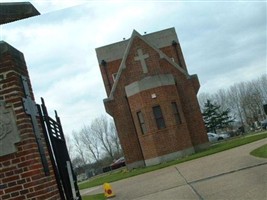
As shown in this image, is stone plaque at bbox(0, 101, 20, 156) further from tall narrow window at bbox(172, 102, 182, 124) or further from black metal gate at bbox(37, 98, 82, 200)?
tall narrow window at bbox(172, 102, 182, 124)

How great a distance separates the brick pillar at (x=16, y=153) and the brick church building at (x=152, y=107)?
851 inches

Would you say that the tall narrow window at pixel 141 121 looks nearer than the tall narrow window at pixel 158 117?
No

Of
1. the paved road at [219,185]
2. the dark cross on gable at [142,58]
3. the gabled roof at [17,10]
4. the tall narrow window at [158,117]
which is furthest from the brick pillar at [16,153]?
the dark cross on gable at [142,58]

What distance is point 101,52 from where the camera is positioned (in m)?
38.5

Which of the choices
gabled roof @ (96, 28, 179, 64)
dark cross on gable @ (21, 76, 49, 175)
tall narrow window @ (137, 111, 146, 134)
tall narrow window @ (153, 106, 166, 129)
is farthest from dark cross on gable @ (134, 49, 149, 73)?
dark cross on gable @ (21, 76, 49, 175)

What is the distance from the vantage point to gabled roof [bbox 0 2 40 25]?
5.93m

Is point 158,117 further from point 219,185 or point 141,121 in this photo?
point 219,185

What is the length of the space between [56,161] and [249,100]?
3263 inches

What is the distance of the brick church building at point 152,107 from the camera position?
27.7 meters

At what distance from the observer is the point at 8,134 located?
229 inches

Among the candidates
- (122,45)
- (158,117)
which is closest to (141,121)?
(158,117)

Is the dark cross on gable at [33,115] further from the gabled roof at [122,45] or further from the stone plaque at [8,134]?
the gabled roof at [122,45]

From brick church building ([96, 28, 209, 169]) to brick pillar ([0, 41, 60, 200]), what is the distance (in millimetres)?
21615

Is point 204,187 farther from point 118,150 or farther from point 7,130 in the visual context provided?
point 118,150
